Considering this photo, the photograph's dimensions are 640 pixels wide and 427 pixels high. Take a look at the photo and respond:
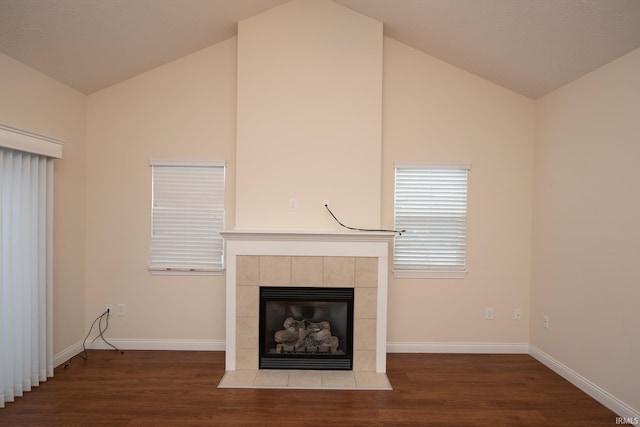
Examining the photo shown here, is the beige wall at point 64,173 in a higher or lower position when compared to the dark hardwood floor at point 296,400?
higher

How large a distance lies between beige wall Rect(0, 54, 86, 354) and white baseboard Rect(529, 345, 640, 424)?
4.71 m

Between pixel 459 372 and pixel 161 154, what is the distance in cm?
368

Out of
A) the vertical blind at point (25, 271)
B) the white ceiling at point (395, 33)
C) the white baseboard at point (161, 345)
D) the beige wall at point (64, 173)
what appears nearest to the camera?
the white ceiling at point (395, 33)

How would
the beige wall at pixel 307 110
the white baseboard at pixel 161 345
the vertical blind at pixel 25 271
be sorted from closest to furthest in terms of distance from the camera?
the vertical blind at pixel 25 271 < the beige wall at pixel 307 110 < the white baseboard at pixel 161 345

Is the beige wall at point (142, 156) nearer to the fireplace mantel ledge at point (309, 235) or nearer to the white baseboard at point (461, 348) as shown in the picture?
the fireplace mantel ledge at point (309, 235)

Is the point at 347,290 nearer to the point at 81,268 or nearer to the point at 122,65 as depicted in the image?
the point at 81,268

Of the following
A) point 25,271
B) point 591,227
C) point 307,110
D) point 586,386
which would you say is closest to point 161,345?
point 25,271

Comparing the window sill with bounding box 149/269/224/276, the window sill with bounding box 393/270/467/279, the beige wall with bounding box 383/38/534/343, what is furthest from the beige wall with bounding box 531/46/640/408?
the window sill with bounding box 149/269/224/276

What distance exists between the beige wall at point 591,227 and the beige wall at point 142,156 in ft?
10.6

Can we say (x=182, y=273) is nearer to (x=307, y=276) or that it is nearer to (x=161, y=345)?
(x=161, y=345)

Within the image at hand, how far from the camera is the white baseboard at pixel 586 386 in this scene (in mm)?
2601

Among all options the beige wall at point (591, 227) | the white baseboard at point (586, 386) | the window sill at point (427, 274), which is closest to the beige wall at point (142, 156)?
the window sill at point (427, 274)

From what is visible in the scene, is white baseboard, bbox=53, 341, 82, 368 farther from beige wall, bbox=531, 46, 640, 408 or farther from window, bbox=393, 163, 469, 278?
beige wall, bbox=531, 46, 640, 408

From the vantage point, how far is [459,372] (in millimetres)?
3363
